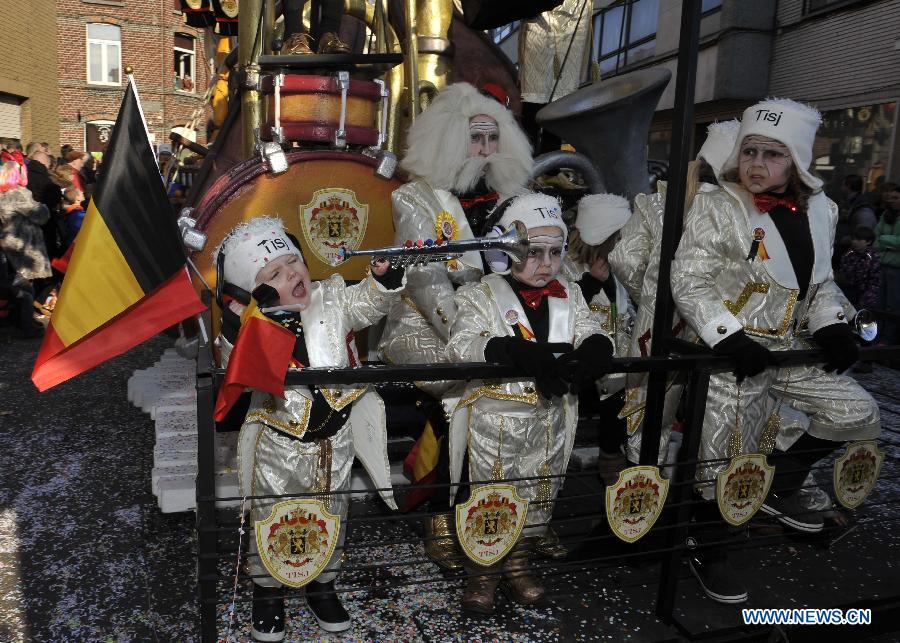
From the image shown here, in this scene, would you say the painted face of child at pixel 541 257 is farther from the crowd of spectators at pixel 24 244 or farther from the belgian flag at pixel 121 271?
the crowd of spectators at pixel 24 244

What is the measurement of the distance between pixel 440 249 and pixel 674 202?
872 mm

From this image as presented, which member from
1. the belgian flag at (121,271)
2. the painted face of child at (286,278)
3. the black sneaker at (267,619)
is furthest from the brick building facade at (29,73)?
the black sneaker at (267,619)

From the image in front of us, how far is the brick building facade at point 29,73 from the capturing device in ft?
55.8

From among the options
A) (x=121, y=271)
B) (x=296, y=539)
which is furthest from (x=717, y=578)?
(x=121, y=271)

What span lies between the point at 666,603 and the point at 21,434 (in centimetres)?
372

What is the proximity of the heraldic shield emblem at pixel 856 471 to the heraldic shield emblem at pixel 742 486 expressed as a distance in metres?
0.30

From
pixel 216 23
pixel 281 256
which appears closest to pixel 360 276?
pixel 281 256

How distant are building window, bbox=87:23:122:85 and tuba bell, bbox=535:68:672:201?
76.0 feet

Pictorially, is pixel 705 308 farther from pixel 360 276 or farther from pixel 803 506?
pixel 360 276

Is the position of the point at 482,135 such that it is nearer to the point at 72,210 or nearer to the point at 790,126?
the point at 790,126

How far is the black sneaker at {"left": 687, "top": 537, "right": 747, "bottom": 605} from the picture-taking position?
2.66 metres

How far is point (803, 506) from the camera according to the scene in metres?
3.24

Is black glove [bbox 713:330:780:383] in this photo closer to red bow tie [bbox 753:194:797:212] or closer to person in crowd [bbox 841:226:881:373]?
red bow tie [bbox 753:194:797:212]

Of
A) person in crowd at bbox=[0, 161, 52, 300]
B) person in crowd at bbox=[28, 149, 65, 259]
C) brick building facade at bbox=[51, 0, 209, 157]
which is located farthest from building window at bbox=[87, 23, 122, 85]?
person in crowd at bbox=[0, 161, 52, 300]
